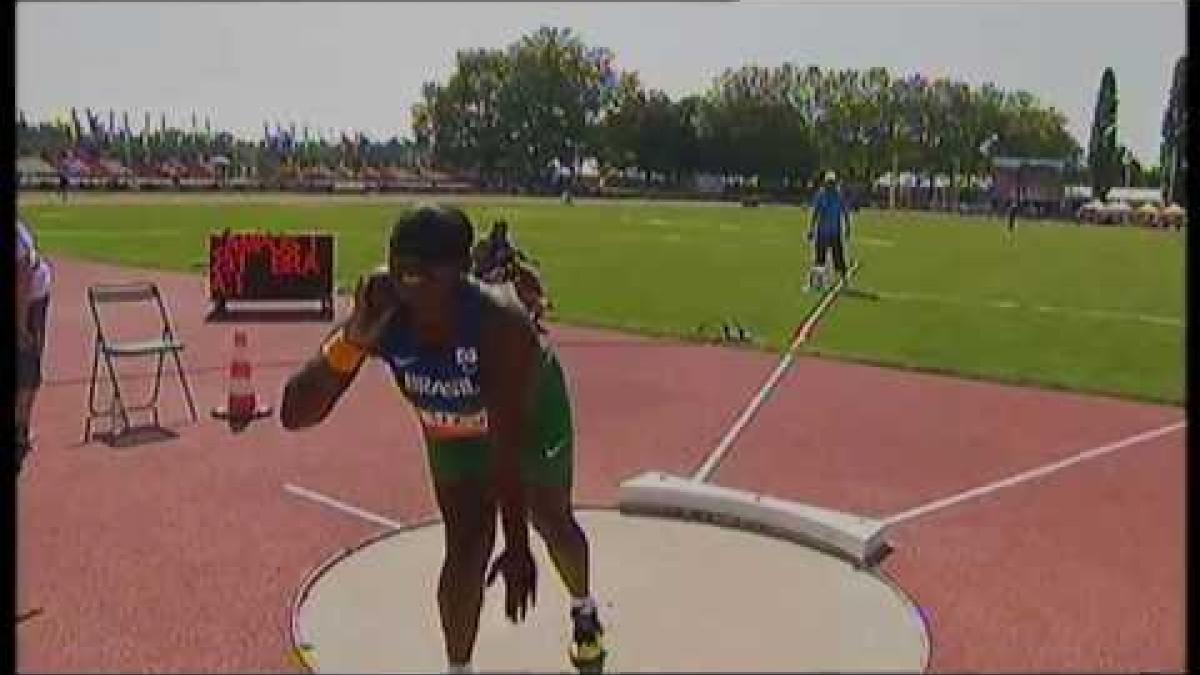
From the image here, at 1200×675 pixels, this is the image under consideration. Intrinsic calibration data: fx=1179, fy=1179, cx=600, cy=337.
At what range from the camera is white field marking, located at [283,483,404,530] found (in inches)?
236

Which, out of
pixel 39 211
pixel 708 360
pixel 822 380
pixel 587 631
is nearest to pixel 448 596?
pixel 587 631

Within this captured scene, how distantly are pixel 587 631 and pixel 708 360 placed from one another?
7.61 m

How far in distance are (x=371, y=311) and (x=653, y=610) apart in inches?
64.7

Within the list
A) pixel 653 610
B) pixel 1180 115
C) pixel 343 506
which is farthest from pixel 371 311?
pixel 343 506

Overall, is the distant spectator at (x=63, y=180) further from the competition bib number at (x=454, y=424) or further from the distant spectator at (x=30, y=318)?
the competition bib number at (x=454, y=424)

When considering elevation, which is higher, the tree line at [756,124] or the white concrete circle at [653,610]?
the tree line at [756,124]

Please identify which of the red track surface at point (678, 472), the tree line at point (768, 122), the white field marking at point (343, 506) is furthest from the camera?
the tree line at point (768, 122)

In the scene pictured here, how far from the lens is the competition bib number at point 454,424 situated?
131 inches

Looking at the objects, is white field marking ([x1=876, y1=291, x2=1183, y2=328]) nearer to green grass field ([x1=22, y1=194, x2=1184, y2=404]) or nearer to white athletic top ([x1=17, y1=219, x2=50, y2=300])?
green grass field ([x1=22, y1=194, x2=1184, y2=404])

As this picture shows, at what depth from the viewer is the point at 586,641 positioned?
3924mm

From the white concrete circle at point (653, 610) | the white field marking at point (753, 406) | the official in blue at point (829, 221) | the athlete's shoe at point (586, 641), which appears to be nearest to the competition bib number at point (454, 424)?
the white concrete circle at point (653, 610)

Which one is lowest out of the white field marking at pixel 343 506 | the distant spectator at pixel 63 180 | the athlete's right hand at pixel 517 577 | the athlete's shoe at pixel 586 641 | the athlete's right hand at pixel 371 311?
the white field marking at pixel 343 506

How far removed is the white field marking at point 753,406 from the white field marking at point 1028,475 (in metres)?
Result: 1.17

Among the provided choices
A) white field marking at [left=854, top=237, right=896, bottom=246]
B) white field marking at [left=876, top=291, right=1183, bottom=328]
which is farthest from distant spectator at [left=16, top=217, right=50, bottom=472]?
white field marking at [left=854, top=237, right=896, bottom=246]
